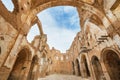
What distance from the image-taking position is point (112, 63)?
8.16 metres

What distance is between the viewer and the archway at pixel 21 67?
795 cm

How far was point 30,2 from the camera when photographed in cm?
698

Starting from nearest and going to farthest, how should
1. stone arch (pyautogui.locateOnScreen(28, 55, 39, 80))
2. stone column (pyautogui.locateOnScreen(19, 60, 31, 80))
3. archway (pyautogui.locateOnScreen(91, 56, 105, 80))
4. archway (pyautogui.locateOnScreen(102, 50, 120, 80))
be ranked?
archway (pyautogui.locateOnScreen(102, 50, 120, 80))
stone column (pyautogui.locateOnScreen(19, 60, 31, 80))
archway (pyautogui.locateOnScreen(91, 56, 105, 80))
stone arch (pyautogui.locateOnScreen(28, 55, 39, 80))

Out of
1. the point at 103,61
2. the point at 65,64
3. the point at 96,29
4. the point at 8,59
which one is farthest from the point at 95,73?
the point at 65,64

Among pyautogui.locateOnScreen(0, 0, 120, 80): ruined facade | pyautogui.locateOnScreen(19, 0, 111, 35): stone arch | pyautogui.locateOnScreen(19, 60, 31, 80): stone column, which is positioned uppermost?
pyautogui.locateOnScreen(19, 0, 111, 35): stone arch

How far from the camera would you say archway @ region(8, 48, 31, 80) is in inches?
313

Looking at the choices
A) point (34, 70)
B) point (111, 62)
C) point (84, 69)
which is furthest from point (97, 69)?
point (34, 70)

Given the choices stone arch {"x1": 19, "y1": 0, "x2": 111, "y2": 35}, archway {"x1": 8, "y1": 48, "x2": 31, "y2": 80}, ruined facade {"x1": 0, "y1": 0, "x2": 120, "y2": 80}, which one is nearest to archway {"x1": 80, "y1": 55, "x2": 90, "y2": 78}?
ruined facade {"x1": 0, "y1": 0, "x2": 120, "y2": 80}

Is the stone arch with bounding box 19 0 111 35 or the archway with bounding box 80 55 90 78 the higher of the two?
the stone arch with bounding box 19 0 111 35

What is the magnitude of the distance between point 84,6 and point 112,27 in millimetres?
2793

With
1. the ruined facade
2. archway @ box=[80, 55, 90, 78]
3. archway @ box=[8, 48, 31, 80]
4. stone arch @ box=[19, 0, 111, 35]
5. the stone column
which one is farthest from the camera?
archway @ box=[80, 55, 90, 78]

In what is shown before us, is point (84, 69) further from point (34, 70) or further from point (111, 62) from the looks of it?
point (34, 70)

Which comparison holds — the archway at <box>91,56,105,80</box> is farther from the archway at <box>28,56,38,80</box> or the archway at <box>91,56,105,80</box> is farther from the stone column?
the stone column

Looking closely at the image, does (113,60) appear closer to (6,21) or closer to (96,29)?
(96,29)
